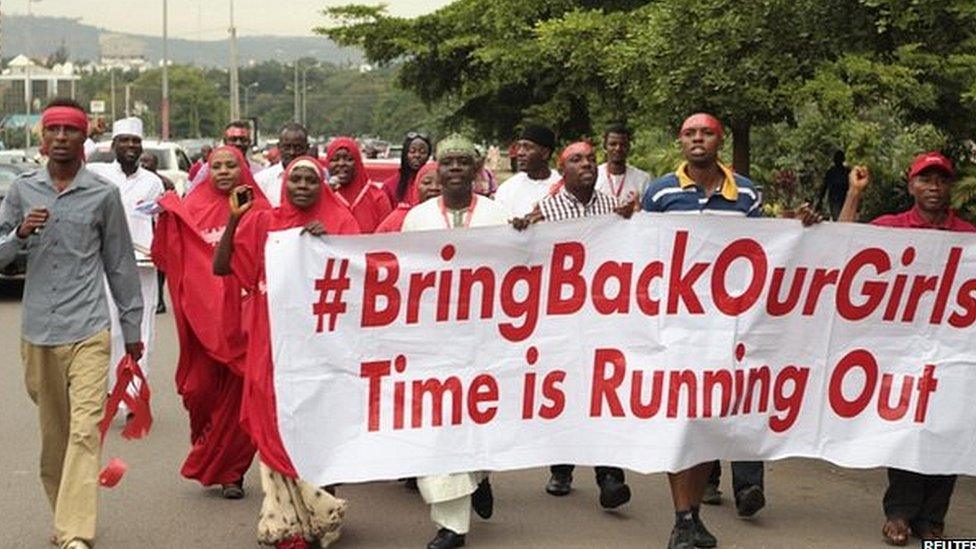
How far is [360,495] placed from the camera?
316 inches

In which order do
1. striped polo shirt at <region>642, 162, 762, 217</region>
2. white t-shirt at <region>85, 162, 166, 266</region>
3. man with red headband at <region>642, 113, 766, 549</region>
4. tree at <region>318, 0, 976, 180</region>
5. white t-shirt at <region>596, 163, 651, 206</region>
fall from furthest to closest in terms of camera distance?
white t-shirt at <region>85, 162, 166, 266</region> < white t-shirt at <region>596, 163, 651, 206</region> < tree at <region>318, 0, 976, 180</region> < striped polo shirt at <region>642, 162, 762, 217</region> < man with red headband at <region>642, 113, 766, 549</region>

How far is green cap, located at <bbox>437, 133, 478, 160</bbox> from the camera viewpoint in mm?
7207

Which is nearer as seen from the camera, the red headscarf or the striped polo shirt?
the striped polo shirt

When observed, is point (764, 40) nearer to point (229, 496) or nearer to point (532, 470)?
point (532, 470)

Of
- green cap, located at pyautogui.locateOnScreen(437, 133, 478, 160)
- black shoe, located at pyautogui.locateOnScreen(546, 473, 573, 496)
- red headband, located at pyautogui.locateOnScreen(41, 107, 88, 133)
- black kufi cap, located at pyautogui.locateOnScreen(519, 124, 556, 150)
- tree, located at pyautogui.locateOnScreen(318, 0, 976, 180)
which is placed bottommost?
black shoe, located at pyautogui.locateOnScreen(546, 473, 573, 496)

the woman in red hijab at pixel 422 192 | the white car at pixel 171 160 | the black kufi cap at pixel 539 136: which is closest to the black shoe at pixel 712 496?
the woman in red hijab at pixel 422 192

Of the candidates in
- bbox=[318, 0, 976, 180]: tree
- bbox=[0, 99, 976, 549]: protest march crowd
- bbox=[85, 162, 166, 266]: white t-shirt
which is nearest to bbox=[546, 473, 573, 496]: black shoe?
bbox=[0, 99, 976, 549]: protest march crowd

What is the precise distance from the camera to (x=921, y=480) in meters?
7.10

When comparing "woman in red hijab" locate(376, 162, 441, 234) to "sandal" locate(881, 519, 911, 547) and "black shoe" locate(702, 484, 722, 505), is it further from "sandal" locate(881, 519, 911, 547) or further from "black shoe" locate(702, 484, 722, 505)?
"sandal" locate(881, 519, 911, 547)

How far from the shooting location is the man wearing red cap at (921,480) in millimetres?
6965

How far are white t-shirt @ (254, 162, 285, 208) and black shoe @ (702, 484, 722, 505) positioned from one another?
3.89m

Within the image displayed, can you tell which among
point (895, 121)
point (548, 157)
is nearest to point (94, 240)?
point (548, 157)

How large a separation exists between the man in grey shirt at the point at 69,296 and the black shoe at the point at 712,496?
2820 millimetres

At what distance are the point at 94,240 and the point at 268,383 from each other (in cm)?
93
